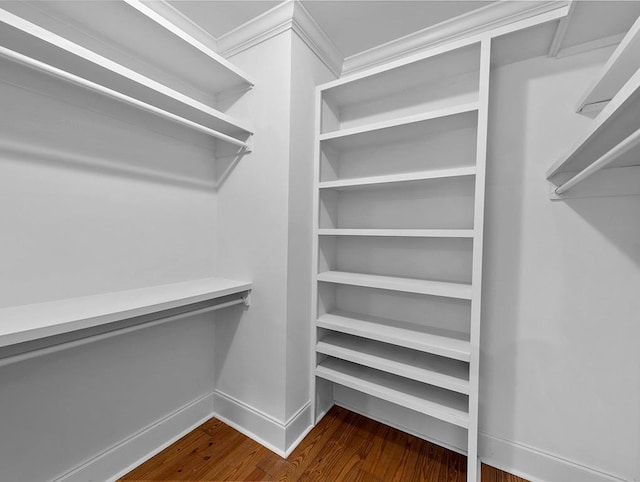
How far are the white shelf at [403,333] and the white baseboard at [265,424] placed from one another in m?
0.56

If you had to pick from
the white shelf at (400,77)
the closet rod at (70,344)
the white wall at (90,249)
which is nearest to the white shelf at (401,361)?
the closet rod at (70,344)

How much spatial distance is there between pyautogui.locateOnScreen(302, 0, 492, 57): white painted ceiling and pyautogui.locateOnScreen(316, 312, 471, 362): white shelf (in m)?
1.71

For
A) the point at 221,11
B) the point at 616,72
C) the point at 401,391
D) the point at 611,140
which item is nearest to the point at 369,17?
the point at 221,11

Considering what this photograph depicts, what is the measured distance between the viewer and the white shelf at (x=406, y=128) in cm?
135

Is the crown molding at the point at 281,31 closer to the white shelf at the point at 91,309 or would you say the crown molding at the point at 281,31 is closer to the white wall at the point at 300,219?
the white wall at the point at 300,219

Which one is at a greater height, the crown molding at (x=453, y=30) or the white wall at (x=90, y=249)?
the crown molding at (x=453, y=30)

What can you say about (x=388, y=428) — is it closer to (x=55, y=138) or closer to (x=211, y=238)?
(x=211, y=238)

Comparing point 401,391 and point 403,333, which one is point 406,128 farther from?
point 401,391

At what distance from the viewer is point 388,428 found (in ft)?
5.76

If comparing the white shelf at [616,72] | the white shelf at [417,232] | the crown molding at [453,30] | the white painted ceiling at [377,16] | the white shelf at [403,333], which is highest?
the white painted ceiling at [377,16]

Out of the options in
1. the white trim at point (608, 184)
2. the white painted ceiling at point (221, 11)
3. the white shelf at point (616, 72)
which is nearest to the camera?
the white shelf at point (616, 72)

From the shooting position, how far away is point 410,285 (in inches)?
57.4

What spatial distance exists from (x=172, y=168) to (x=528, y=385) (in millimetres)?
2291

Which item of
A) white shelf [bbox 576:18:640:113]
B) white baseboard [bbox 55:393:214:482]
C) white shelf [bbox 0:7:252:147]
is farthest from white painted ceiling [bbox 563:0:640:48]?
white baseboard [bbox 55:393:214:482]
